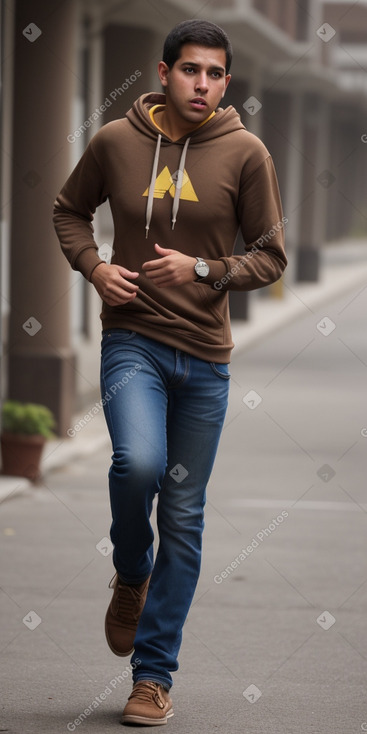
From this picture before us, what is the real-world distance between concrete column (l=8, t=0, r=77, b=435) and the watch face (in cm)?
682

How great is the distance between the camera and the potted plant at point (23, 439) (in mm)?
9578

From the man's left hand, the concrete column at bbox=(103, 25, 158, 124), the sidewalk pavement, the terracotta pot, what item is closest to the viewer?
the man's left hand

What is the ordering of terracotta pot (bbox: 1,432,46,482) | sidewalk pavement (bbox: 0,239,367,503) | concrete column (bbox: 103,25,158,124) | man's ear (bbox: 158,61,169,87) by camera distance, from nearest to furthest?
man's ear (bbox: 158,61,169,87) < terracotta pot (bbox: 1,432,46,482) < sidewalk pavement (bbox: 0,239,367,503) < concrete column (bbox: 103,25,158,124)

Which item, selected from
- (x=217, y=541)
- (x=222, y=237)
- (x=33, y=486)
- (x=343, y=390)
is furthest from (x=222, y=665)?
(x=343, y=390)

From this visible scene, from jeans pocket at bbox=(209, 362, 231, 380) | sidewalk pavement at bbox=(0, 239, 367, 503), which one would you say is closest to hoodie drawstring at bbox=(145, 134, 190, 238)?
jeans pocket at bbox=(209, 362, 231, 380)

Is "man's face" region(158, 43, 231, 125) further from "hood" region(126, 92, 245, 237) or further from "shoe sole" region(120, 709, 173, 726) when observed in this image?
"shoe sole" region(120, 709, 173, 726)

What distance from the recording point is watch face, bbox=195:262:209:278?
13.4ft

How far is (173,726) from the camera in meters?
4.32

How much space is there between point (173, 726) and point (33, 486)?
5235mm

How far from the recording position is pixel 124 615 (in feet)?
14.5

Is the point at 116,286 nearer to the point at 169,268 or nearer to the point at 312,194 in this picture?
the point at 169,268

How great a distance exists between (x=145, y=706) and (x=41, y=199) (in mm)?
7040

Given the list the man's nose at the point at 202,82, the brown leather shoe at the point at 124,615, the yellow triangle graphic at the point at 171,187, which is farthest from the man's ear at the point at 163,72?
the brown leather shoe at the point at 124,615

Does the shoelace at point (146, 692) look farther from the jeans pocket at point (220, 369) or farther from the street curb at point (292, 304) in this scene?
the street curb at point (292, 304)
